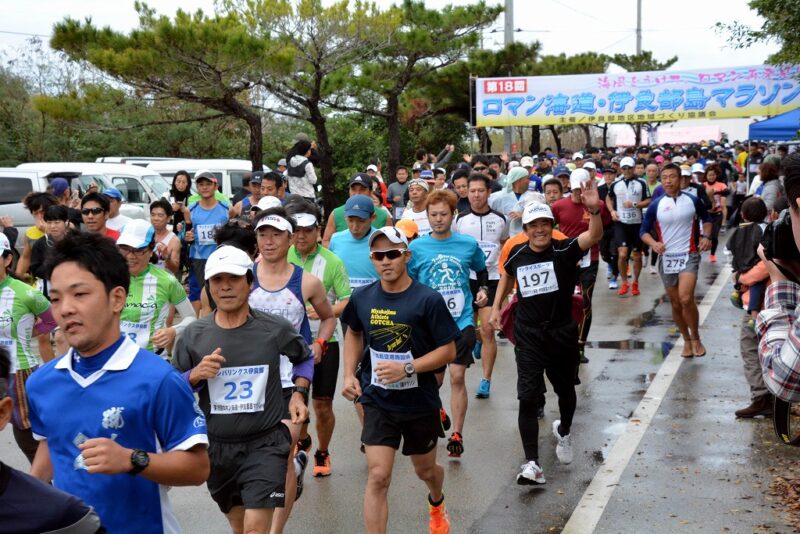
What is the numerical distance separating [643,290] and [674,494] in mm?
9441

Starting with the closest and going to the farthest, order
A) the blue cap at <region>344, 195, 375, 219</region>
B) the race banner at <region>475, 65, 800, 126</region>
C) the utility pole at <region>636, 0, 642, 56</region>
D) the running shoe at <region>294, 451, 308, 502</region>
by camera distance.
A: 1. the running shoe at <region>294, 451, 308, 502</region>
2. the blue cap at <region>344, 195, 375, 219</region>
3. the race banner at <region>475, 65, 800, 126</region>
4. the utility pole at <region>636, 0, 642, 56</region>

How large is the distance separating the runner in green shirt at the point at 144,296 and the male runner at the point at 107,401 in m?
3.30

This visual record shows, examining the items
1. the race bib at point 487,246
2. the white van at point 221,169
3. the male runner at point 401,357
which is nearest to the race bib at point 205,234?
the race bib at point 487,246

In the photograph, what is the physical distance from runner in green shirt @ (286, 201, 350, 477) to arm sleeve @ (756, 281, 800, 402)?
13.7ft

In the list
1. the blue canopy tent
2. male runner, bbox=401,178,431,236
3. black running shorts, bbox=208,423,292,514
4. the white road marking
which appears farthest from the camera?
the blue canopy tent

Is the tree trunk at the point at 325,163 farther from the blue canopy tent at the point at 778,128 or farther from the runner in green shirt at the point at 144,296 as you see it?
the runner in green shirt at the point at 144,296

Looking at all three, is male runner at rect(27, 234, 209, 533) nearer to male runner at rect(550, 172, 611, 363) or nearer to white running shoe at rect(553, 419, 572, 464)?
white running shoe at rect(553, 419, 572, 464)

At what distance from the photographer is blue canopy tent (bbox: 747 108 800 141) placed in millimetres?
20188

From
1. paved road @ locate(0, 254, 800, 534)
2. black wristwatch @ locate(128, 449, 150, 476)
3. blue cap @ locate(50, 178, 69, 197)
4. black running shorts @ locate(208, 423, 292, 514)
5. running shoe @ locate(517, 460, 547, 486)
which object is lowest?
paved road @ locate(0, 254, 800, 534)

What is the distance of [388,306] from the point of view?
557 cm

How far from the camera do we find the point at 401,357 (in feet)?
18.1

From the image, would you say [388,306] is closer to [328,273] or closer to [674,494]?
[328,273]

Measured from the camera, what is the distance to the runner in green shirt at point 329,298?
6699 mm

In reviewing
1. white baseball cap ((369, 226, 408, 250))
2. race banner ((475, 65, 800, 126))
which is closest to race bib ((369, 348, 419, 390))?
white baseball cap ((369, 226, 408, 250))
